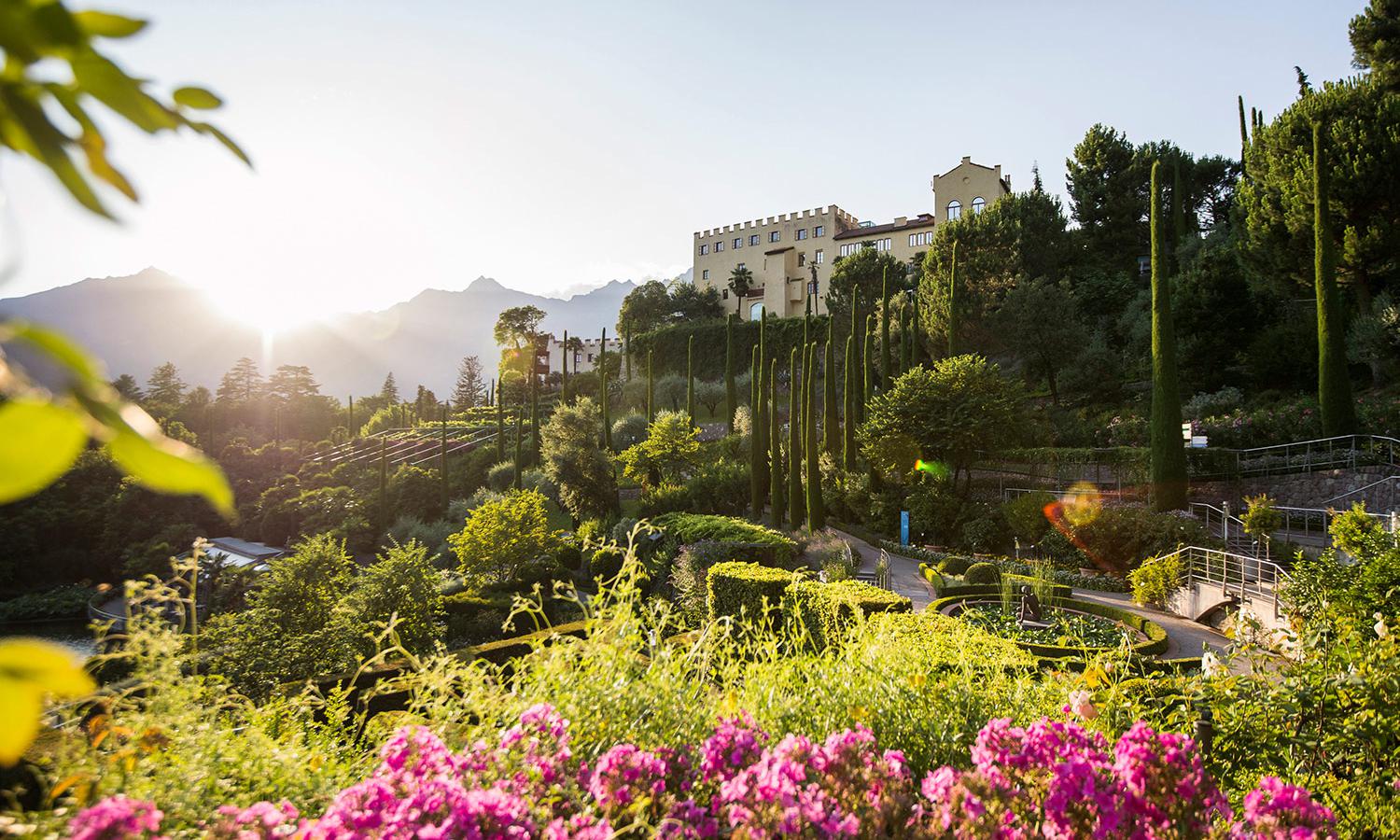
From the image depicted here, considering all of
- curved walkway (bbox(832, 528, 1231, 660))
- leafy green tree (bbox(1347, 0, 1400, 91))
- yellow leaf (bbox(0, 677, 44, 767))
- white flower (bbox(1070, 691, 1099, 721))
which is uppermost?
leafy green tree (bbox(1347, 0, 1400, 91))

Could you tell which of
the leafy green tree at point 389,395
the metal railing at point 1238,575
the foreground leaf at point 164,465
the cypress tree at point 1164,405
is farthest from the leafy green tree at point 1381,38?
the leafy green tree at point 389,395

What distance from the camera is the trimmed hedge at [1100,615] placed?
9.36 meters

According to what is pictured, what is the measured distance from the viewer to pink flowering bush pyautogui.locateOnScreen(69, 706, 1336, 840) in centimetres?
210

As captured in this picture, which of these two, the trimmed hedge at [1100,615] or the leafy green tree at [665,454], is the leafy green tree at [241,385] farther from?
the trimmed hedge at [1100,615]

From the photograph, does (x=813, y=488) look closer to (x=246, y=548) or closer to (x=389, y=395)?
(x=246, y=548)

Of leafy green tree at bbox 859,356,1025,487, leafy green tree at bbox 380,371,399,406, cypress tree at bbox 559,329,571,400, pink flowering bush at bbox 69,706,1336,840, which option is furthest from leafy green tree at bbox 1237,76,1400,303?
leafy green tree at bbox 380,371,399,406

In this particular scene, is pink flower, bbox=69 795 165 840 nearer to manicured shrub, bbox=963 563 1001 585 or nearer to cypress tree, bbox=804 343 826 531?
manicured shrub, bbox=963 563 1001 585

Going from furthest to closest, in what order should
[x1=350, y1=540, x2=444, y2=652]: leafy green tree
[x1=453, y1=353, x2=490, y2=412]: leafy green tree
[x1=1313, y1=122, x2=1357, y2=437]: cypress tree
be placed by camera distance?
1. [x1=453, y1=353, x2=490, y2=412]: leafy green tree
2. [x1=1313, y1=122, x2=1357, y2=437]: cypress tree
3. [x1=350, y1=540, x2=444, y2=652]: leafy green tree

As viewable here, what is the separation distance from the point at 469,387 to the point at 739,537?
2453 inches

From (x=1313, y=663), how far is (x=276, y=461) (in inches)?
1704

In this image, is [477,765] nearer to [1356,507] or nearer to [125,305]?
[1356,507]

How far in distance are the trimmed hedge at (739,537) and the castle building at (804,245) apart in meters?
34.8

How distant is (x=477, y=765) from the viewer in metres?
2.43

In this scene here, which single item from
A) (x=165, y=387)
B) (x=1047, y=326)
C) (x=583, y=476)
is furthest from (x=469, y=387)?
(x=1047, y=326)
